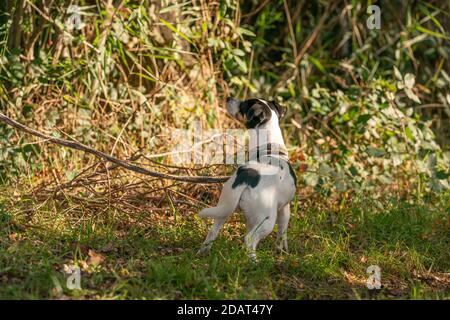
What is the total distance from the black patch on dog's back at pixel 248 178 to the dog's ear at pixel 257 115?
40cm

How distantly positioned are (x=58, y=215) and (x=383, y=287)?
6.44 feet

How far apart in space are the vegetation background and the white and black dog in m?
0.18

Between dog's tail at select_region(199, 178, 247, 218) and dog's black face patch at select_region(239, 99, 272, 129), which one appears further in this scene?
dog's black face patch at select_region(239, 99, 272, 129)

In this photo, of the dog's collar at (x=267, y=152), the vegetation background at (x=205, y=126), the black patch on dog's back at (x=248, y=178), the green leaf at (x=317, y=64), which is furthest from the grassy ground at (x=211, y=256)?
the green leaf at (x=317, y=64)

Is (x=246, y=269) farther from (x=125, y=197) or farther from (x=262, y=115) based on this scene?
(x=125, y=197)

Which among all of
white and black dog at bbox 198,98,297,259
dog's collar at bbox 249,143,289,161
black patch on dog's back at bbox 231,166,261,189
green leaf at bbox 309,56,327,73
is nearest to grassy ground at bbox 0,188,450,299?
white and black dog at bbox 198,98,297,259

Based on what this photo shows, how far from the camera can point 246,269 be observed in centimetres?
405

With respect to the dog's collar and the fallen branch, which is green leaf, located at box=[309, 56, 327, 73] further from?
the dog's collar

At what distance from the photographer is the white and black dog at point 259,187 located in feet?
13.3

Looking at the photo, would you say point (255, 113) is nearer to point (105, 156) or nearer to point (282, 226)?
point (282, 226)

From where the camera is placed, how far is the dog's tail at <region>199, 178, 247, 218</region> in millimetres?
4031

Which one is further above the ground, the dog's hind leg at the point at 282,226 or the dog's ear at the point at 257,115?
the dog's ear at the point at 257,115

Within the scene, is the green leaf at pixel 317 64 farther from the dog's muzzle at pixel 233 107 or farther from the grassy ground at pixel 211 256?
the dog's muzzle at pixel 233 107
